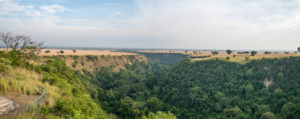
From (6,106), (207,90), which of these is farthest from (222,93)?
(6,106)

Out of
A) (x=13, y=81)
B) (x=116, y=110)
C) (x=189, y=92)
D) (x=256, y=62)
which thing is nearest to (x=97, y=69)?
(x=116, y=110)

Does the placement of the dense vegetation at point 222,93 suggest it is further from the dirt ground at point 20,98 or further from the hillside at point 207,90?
the dirt ground at point 20,98

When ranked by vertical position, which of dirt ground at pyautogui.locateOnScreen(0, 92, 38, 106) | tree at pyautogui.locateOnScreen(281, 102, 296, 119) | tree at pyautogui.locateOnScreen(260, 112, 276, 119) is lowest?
tree at pyautogui.locateOnScreen(260, 112, 276, 119)

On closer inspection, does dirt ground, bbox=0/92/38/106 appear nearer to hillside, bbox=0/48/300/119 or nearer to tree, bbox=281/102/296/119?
hillside, bbox=0/48/300/119

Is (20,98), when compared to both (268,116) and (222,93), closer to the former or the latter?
(268,116)

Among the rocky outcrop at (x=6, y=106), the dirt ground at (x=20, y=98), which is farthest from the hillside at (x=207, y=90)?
the rocky outcrop at (x=6, y=106)

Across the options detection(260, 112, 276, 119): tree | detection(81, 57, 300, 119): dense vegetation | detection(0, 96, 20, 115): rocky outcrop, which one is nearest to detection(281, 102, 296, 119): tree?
detection(81, 57, 300, 119): dense vegetation

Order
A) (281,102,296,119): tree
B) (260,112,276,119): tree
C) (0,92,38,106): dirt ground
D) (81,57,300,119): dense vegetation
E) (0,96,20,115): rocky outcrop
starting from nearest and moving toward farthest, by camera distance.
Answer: (0,96,20,115): rocky outcrop, (0,92,38,106): dirt ground, (281,102,296,119): tree, (260,112,276,119): tree, (81,57,300,119): dense vegetation

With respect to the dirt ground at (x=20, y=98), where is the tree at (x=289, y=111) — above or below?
below

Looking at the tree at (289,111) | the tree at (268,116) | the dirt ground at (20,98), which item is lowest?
the tree at (268,116)
